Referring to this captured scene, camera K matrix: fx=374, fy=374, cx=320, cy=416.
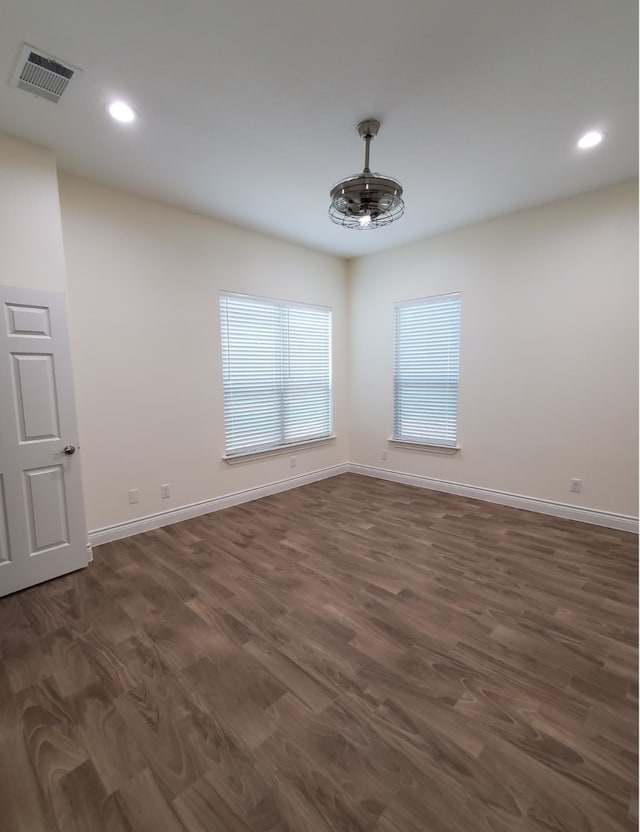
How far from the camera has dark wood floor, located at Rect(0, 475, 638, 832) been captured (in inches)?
49.6

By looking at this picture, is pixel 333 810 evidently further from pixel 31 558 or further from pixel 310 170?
pixel 310 170

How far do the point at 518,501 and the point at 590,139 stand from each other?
314cm

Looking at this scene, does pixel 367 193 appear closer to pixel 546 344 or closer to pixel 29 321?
pixel 29 321

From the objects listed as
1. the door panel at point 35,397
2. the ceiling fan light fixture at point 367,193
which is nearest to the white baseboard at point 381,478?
the door panel at point 35,397

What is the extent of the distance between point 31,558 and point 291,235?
154 inches

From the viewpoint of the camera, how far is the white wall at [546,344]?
3.31 m

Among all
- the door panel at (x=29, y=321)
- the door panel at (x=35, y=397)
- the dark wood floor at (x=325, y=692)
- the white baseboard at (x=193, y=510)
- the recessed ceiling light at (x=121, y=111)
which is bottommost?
the dark wood floor at (x=325, y=692)

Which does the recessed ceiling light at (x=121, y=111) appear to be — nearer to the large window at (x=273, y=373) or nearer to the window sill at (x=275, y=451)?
the large window at (x=273, y=373)

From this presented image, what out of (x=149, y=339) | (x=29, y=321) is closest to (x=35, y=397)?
(x=29, y=321)

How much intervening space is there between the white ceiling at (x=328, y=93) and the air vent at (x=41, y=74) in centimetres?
5

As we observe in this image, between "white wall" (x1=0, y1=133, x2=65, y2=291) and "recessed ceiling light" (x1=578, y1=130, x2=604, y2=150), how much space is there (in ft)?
12.1

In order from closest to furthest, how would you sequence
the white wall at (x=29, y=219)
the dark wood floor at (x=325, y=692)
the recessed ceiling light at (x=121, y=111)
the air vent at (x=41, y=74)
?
the dark wood floor at (x=325, y=692), the air vent at (x=41, y=74), the recessed ceiling light at (x=121, y=111), the white wall at (x=29, y=219)

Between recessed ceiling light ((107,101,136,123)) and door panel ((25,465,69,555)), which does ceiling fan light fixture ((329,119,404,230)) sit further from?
door panel ((25,465,69,555))

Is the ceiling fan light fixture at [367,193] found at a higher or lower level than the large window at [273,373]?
higher
